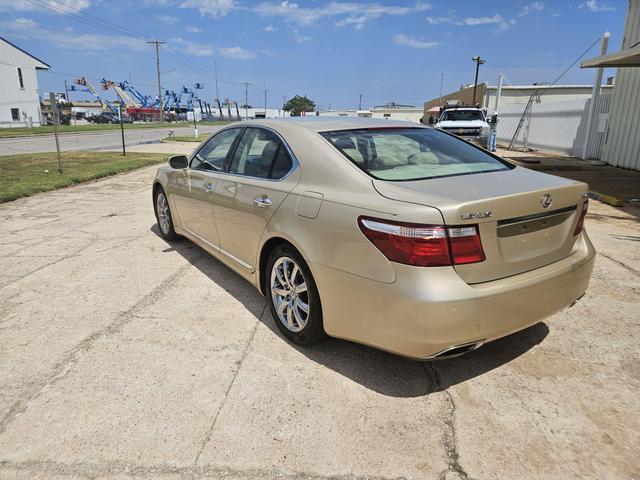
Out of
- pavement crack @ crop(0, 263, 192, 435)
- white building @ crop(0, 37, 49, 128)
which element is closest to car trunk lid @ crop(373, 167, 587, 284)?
pavement crack @ crop(0, 263, 192, 435)

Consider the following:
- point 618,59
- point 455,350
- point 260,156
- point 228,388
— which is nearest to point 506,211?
point 455,350

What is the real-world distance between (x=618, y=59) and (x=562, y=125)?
10.4 meters

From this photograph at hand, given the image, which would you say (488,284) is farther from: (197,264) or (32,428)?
(197,264)

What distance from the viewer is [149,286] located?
4477mm

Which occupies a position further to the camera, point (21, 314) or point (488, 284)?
point (21, 314)

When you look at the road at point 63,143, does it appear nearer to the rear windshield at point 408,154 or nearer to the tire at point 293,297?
the tire at point 293,297

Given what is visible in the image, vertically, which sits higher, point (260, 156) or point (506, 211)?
point (260, 156)

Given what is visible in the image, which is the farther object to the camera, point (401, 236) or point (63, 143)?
point (63, 143)

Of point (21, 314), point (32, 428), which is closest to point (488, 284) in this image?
point (32, 428)

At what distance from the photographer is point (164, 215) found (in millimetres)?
5867

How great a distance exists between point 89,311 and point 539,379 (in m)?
3.51

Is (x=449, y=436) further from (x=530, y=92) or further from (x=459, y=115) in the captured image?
(x=530, y=92)

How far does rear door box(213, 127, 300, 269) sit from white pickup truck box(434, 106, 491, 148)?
15964 millimetres

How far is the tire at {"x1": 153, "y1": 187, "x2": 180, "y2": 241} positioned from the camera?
225 inches
